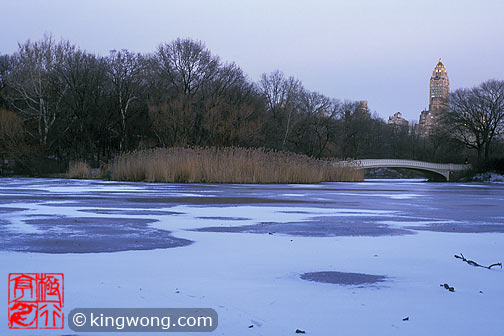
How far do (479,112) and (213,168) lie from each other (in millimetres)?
43189

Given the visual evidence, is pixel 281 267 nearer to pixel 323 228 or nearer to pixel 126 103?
pixel 323 228

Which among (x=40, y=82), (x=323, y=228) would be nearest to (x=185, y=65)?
(x=40, y=82)

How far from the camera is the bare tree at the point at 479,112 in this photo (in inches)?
2178

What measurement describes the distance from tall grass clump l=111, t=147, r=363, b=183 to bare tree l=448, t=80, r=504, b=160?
123 feet

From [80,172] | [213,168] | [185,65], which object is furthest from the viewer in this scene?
[185,65]

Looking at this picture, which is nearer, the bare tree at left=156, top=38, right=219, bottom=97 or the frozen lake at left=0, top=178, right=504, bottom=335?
the frozen lake at left=0, top=178, right=504, bottom=335

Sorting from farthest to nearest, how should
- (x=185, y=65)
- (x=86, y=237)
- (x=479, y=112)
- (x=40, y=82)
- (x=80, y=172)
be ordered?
1. (x=479, y=112)
2. (x=185, y=65)
3. (x=40, y=82)
4. (x=80, y=172)
5. (x=86, y=237)

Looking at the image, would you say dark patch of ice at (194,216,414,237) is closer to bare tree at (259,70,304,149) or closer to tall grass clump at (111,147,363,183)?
tall grass clump at (111,147,363,183)

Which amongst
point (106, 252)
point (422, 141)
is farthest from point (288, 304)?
point (422, 141)

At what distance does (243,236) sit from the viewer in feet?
17.0

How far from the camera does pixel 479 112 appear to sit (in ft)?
183

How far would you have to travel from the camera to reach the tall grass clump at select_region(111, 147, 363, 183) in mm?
20062

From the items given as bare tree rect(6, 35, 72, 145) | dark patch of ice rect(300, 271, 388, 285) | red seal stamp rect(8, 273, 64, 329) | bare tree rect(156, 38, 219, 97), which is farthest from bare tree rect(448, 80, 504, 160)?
red seal stamp rect(8, 273, 64, 329)

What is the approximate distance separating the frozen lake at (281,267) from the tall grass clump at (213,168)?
516 inches
